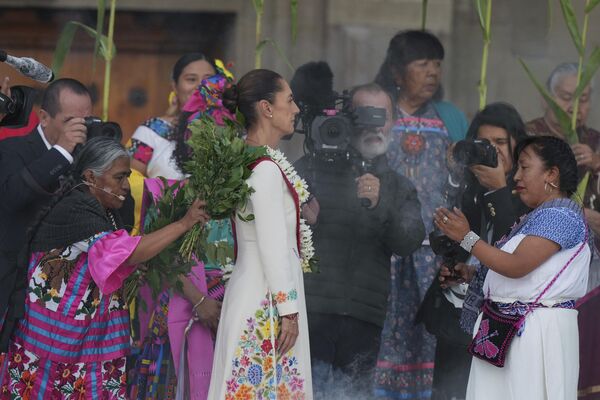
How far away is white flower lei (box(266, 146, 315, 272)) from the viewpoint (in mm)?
4848

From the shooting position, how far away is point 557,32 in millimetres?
7367

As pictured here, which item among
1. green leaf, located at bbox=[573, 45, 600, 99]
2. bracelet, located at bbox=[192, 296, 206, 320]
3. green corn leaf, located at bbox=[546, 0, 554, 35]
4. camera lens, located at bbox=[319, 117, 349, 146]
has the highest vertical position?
green corn leaf, located at bbox=[546, 0, 554, 35]

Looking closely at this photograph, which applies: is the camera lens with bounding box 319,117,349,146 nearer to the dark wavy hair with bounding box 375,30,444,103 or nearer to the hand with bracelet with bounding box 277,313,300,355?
the dark wavy hair with bounding box 375,30,444,103

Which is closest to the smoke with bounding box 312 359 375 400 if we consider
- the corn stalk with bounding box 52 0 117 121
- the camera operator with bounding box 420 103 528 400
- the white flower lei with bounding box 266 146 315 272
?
the camera operator with bounding box 420 103 528 400

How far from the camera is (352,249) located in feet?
19.2

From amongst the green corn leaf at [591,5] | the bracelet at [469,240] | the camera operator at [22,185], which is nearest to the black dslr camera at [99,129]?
the camera operator at [22,185]

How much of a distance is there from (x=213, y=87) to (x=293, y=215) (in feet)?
4.08

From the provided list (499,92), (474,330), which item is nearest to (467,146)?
(474,330)

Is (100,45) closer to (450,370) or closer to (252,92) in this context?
(252,92)

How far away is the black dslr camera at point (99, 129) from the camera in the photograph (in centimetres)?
550

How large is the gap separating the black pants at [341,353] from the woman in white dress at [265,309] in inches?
38.9

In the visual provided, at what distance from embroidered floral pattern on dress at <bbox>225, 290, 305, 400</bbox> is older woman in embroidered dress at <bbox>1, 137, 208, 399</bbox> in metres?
0.44

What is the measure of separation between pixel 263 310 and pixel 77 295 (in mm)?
747

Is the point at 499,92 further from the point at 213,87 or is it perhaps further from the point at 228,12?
the point at 213,87
